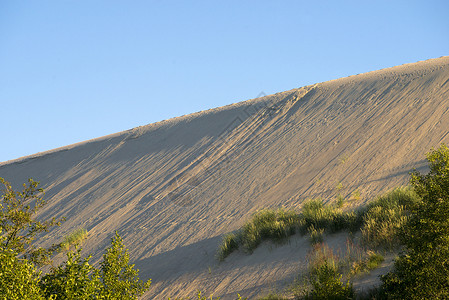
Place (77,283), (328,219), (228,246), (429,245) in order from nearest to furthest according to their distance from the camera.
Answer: (77,283)
(429,245)
(328,219)
(228,246)

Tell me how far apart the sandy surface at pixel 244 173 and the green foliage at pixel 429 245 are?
311cm

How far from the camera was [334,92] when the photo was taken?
26.7 metres

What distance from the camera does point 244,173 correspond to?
2011 cm

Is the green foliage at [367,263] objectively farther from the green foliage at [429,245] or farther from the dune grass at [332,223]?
the green foliage at [429,245]

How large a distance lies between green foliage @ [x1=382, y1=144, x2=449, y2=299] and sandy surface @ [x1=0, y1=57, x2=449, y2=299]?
3.11 m

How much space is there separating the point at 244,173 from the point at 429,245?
Result: 44.3ft

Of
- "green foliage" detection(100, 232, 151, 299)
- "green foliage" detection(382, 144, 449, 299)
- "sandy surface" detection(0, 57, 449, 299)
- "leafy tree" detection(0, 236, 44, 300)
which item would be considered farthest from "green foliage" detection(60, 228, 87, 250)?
"green foliage" detection(382, 144, 449, 299)

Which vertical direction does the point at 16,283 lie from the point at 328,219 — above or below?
above

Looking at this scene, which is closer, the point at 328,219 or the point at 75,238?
the point at 328,219

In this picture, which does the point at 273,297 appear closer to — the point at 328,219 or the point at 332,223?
the point at 332,223

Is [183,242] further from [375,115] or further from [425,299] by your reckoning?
[375,115]

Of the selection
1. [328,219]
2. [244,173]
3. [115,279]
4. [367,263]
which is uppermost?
[115,279]

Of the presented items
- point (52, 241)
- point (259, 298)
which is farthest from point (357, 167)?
point (52, 241)

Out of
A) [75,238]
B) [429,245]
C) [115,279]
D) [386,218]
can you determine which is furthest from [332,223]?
[75,238]
